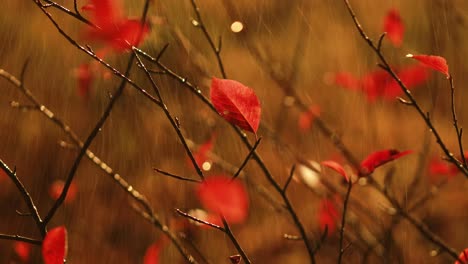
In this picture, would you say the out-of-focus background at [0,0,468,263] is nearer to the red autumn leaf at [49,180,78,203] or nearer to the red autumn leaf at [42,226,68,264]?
the red autumn leaf at [49,180,78,203]

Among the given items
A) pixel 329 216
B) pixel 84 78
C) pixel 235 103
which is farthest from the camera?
pixel 84 78

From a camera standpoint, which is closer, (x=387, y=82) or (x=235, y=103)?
(x=235, y=103)

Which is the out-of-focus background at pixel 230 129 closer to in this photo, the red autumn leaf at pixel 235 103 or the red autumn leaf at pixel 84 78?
the red autumn leaf at pixel 84 78

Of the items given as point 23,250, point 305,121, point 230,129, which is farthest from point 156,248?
point 305,121

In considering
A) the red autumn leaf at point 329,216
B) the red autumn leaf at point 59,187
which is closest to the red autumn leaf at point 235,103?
the red autumn leaf at point 329,216

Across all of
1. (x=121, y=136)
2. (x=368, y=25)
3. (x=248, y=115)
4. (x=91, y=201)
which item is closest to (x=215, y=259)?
(x=91, y=201)

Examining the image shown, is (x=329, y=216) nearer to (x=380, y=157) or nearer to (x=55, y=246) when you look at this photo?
(x=380, y=157)
